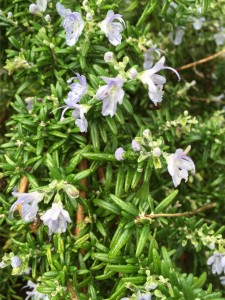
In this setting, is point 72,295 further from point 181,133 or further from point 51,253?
point 181,133

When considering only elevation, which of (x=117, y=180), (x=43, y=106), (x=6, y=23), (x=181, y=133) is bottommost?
(x=181, y=133)

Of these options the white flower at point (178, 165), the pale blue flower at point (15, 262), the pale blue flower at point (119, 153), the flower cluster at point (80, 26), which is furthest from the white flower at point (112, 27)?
the pale blue flower at point (15, 262)

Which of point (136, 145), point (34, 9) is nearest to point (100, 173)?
point (136, 145)

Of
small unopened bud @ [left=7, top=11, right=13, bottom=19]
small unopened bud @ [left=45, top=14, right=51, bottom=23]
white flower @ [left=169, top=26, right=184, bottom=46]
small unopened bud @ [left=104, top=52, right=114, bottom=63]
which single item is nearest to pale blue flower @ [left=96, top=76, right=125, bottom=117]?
small unopened bud @ [left=104, top=52, right=114, bottom=63]

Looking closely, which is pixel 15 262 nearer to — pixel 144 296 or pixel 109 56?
pixel 144 296

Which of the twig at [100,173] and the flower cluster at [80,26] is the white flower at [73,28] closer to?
the flower cluster at [80,26]

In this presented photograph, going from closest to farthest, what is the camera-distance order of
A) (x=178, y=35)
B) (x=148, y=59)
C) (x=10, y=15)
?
1. (x=10, y=15)
2. (x=148, y=59)
3. (x=178, y=35)

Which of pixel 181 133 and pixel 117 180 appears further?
pixel 181 133

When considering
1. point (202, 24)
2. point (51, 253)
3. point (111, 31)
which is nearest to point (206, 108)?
point (202, 24)
